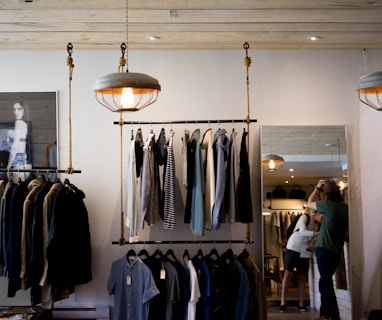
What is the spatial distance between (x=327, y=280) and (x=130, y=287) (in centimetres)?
165

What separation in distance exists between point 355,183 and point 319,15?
1632mm

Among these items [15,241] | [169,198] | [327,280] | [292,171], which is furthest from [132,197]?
[327,280]

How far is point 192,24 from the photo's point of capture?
4129 mm

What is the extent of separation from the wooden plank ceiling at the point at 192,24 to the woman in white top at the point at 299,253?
1541mm

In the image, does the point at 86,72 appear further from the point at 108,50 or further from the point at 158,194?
the point at 158,194

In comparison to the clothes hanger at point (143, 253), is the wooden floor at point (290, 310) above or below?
below

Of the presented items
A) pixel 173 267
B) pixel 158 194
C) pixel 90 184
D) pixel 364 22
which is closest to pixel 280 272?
pixel 173 267

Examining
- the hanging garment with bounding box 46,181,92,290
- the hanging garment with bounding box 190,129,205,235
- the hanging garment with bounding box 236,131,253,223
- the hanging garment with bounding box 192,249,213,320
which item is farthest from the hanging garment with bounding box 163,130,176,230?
the hanging garment with bounding box 46,181,92,290

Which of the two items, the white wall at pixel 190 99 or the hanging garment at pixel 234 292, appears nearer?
the hanging garment at pixel 234 292

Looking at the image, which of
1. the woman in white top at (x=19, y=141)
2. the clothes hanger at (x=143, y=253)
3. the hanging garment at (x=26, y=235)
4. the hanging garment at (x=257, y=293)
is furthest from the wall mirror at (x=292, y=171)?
the woman in white top at (x=19, y=141)

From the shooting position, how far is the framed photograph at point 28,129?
15.9 feet

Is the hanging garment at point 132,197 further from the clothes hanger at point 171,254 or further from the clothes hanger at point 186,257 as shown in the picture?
the clothes hanger at point 186,257

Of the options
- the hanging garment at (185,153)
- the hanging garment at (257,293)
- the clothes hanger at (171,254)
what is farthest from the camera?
the clothes hanger at (171,254)

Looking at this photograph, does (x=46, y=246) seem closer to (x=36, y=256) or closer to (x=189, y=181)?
(x=36, y=256)
